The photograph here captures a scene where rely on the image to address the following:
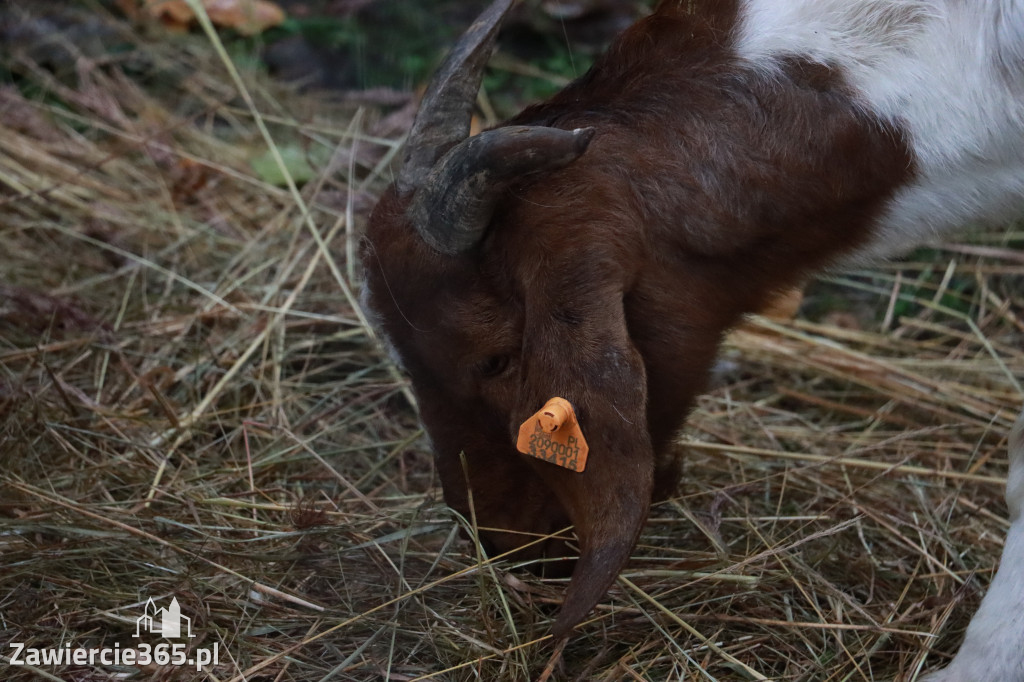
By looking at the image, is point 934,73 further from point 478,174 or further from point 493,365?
point 493,365

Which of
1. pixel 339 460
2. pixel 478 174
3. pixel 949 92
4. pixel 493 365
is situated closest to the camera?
pixel 478 174

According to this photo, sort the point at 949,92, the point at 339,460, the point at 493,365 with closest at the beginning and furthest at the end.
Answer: the point at 949,92
the point at 493,365
the point at 339,460

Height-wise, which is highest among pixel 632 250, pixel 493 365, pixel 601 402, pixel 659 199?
pixel 659 199

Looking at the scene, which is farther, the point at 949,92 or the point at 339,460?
the point at 339,460

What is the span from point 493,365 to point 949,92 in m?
1.39

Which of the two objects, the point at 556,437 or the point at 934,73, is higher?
the point at 934,73

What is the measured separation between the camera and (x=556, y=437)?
2.52 m

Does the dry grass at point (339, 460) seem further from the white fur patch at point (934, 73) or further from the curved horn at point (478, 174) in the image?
the white fur patch at point (934, 73)

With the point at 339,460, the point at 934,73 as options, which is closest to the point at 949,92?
the point at 934,73

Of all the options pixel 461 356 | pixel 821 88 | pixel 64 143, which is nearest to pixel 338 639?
pixel 461 356

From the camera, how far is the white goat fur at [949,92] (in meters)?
2.56

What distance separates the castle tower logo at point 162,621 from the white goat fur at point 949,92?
6.88 ft

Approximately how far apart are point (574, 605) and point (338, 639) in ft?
2.46

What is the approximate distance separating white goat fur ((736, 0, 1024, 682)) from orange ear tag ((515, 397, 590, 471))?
1086 millimetres
